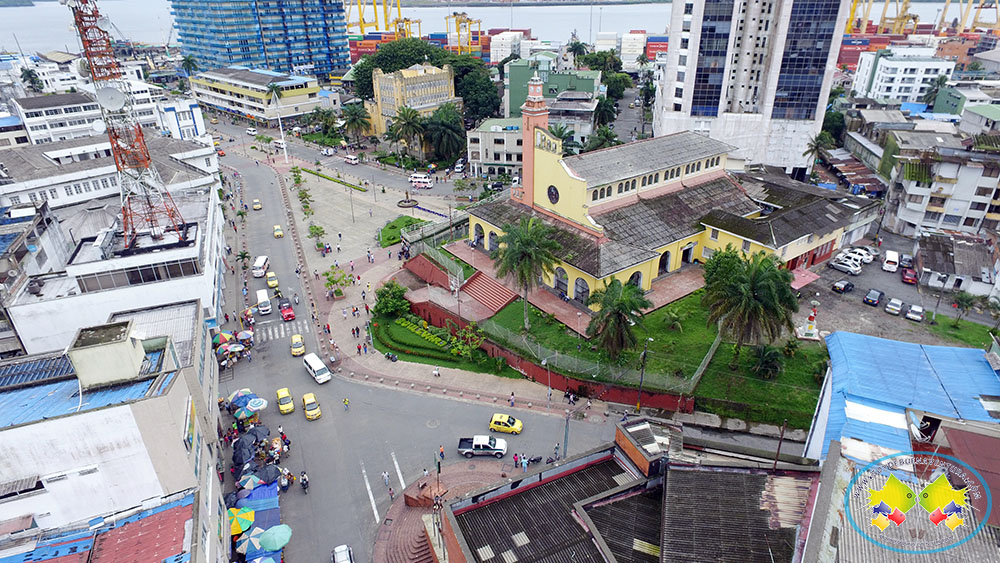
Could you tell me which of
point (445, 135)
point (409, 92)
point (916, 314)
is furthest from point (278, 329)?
point (409, 92)

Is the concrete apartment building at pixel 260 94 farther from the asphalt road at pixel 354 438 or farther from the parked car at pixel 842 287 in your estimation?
the parked car at pixel 842 287

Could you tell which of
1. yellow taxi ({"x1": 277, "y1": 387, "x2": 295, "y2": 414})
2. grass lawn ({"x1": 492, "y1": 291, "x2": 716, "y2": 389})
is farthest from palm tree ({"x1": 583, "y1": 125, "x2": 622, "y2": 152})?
yellow taxi ({"x1": 277, "y1": 387, "x2": 295, "y2": 414})

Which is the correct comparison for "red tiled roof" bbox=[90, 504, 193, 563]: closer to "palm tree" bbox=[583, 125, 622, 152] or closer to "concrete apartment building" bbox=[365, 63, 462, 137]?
"palm tree" bbox=[583, 125, 622, 152]

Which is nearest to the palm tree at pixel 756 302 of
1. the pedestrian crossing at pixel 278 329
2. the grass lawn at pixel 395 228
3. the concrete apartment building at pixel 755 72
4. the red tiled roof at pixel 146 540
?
the red tiled roof at pixel 146 540

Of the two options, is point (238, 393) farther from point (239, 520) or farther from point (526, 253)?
point (526, 253)

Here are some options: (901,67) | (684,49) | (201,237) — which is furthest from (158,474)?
(901,67)

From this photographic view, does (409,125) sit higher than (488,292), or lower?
higher
